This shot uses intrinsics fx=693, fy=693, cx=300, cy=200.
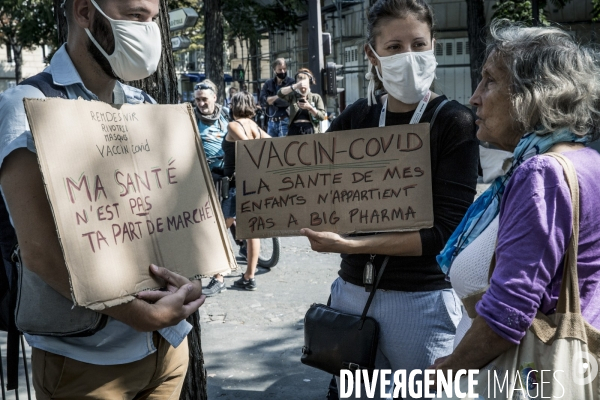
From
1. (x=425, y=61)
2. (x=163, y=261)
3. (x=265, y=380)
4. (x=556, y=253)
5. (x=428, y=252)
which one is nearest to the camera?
(x=556, y=253)

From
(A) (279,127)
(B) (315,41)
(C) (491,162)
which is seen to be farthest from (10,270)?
(A) (279,127)

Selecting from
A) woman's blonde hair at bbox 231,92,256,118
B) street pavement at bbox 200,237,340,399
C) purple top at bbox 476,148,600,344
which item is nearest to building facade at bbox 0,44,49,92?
woman's blonde hair at bbox 231,92,256,118

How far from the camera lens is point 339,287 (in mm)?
2744

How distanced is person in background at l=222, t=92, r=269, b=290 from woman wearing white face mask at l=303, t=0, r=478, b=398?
3.92 metres

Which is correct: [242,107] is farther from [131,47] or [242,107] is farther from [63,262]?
[63,262]

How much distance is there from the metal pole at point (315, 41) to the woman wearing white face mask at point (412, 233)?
10.1m

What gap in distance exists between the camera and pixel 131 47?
2020mm

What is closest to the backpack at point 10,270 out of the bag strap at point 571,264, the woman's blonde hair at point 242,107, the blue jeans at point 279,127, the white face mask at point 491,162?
the bag strap at point 571,264

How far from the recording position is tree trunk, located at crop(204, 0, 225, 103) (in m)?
16.5

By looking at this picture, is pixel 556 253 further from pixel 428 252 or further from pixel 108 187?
pixel 108 187

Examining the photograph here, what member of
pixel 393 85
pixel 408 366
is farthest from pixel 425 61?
pixel 408 366

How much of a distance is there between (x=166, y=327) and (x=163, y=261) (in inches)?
7.7

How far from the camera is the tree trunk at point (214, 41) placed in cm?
1652

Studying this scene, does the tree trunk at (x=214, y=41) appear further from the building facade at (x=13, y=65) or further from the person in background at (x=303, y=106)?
the building facade at (x=13, y=65)
